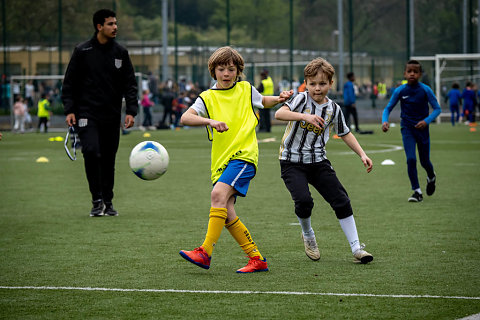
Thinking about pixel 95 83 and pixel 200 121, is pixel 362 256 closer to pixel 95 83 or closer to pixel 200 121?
pixel 200 121

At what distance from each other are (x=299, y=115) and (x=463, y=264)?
168 centimetres

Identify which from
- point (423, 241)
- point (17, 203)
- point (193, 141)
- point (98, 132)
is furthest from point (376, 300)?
point (193, 141)

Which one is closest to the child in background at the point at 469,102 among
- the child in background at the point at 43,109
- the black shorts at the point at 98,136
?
the child in background at the point at 43,109

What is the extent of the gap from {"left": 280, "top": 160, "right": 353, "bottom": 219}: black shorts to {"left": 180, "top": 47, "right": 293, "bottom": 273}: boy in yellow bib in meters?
0.43

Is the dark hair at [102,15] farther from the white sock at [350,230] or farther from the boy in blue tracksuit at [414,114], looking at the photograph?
the white sock at [350,230]

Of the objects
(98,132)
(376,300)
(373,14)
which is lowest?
(376,300)

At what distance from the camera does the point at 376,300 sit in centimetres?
551

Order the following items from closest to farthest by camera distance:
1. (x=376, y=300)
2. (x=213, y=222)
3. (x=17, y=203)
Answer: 1. (x=376, y=300)
2. (x=213, y=222)
3. (x=17, y=203)

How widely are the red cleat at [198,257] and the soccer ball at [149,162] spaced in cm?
185

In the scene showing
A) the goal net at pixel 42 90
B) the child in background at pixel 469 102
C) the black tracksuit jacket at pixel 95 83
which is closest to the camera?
the black tracksuit jacket at pixel 95 83

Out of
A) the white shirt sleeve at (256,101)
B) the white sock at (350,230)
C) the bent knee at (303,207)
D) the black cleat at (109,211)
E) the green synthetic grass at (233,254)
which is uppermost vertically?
the white shirt sleeve at (256,101)

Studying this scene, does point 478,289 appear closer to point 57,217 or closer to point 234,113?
point 234,113

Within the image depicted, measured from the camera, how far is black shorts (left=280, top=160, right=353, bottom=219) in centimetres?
691

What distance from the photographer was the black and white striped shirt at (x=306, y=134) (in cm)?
698
